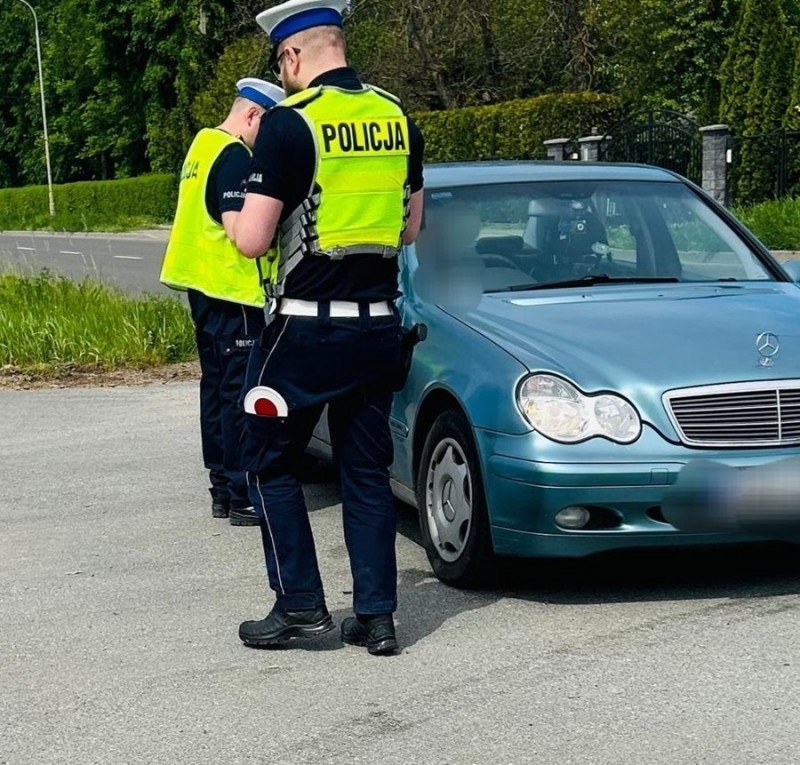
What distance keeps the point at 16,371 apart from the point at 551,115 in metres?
25.6

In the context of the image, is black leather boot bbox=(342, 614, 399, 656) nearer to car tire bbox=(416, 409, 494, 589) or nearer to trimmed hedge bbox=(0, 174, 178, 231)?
car tire bbox=(416, 409, 494, 589)

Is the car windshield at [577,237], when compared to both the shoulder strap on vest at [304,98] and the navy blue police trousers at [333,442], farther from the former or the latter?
the shoulder strap on vest at [304,98]

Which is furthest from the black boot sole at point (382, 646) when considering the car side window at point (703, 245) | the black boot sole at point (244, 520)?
the car side window at point (703, 245)

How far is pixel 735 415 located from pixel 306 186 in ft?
5.53

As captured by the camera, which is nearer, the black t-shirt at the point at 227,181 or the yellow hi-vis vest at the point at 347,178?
the yellow hi-vis vest at the point at 347,178

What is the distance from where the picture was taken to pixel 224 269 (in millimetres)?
6828

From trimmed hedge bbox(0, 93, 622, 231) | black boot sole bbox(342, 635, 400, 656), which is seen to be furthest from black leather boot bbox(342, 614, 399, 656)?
trimmed hedge bbox(0, 93, 622, 231)

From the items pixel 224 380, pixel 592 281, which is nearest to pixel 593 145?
pixel 224 380

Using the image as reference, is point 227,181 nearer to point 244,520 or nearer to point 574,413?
point 244,520

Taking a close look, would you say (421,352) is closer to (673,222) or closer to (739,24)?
(673,222)

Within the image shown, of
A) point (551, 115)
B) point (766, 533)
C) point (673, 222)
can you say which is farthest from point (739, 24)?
point (766, 533)

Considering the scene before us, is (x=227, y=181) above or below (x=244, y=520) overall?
above

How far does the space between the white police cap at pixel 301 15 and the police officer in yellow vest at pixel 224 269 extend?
1.78 m

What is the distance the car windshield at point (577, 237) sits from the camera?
21.5 ft
